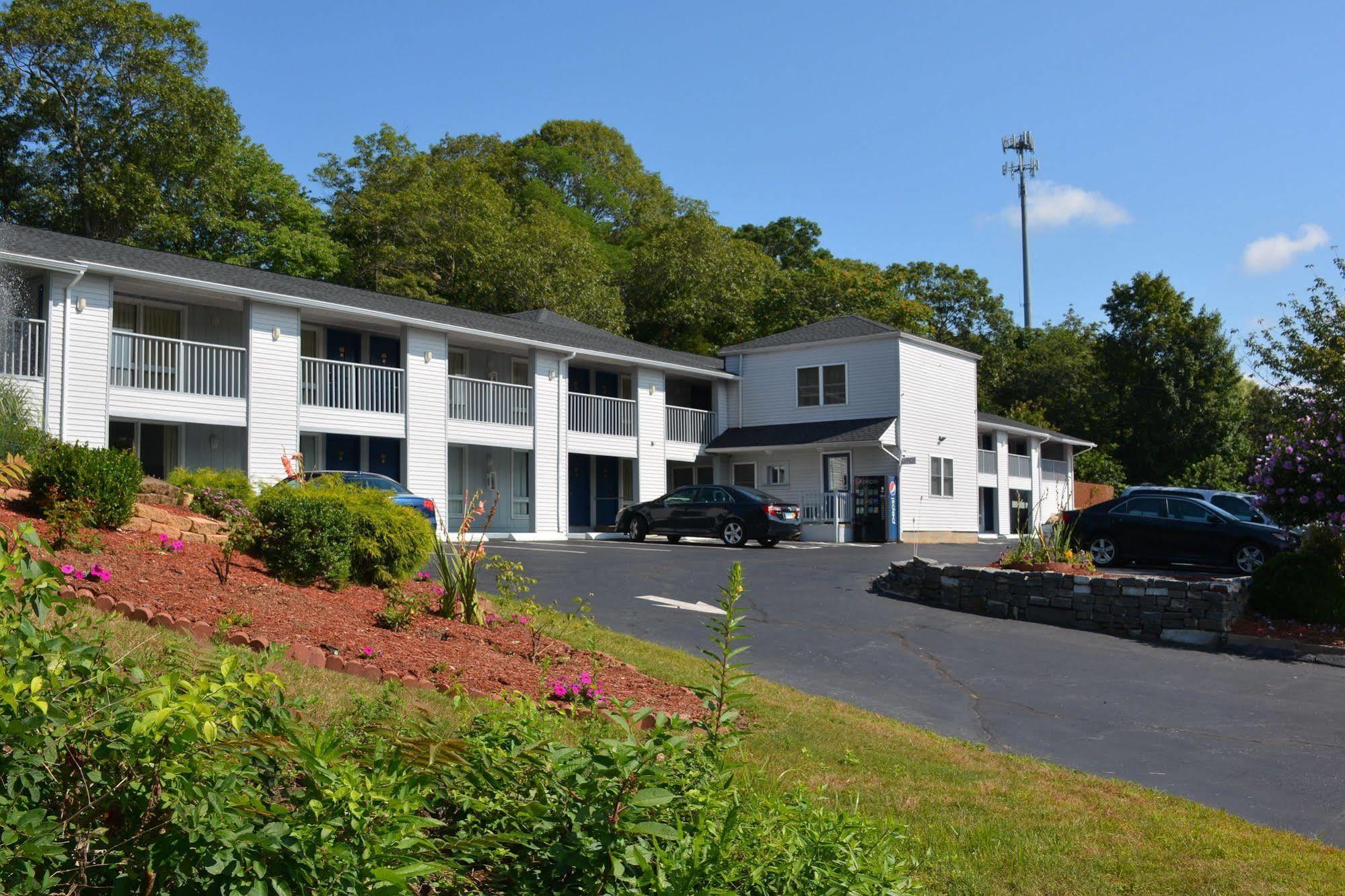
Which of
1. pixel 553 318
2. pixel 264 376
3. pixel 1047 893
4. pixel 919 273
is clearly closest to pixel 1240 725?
pixel 1047 893

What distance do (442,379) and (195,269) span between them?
6280 mm

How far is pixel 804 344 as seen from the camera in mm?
34438

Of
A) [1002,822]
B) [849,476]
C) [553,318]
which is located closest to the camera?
[1002,822]

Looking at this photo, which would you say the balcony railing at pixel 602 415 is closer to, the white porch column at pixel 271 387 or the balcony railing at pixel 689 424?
the balcony railing at pixel 689 424

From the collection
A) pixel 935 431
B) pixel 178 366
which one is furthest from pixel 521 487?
pixel 935 431

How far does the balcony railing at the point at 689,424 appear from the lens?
3391 cm

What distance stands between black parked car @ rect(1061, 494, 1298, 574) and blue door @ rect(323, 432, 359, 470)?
1674 centimetres

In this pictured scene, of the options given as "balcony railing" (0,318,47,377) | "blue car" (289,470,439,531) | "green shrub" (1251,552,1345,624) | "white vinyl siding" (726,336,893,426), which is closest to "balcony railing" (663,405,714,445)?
"white vinyl siding" (726,336,893,426)

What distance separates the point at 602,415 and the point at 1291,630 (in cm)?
2042

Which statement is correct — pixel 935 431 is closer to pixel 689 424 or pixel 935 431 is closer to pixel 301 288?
pixel 689 424

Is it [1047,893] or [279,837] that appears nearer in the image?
[279,837]

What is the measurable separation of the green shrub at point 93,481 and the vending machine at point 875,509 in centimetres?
2465

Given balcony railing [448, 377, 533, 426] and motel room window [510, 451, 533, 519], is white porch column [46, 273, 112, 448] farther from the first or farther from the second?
motel room window [510, 451, 533, 519]

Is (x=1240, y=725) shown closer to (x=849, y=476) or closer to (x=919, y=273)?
(x=849, y=476)
